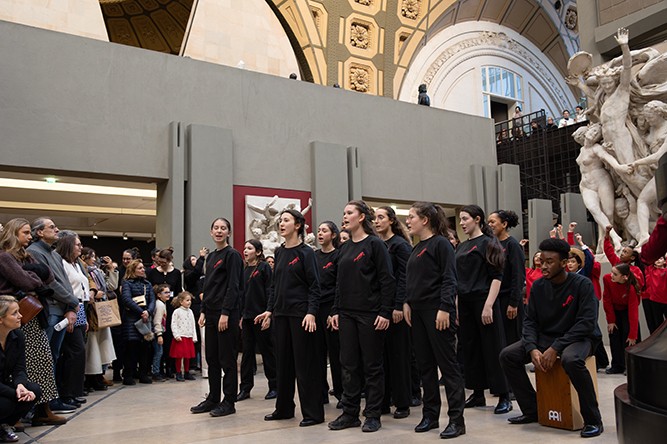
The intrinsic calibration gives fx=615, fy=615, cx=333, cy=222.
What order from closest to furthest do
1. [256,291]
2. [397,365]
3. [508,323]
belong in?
[397,365], [508,323], [256,291]

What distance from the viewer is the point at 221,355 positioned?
501cm

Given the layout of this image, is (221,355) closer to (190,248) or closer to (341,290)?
(341,290)

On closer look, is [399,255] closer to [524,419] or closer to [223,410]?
[524,419]

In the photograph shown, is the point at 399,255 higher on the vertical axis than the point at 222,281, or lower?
higher

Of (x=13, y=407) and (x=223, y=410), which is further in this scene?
(x=223, y=410)

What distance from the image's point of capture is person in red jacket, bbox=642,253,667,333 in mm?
6152

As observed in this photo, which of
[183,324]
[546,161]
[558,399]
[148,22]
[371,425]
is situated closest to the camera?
[558,399]

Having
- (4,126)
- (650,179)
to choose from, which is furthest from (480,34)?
(4,126)

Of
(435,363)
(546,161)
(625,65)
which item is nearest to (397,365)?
(435,363)

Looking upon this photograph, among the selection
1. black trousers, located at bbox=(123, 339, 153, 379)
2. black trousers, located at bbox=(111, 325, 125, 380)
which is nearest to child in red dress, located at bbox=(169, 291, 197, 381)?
black trousers, located at bbox=(123, 339, 153, 379)

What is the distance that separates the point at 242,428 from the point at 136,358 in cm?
335

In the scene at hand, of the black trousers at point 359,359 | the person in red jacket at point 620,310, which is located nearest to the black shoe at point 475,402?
the black trousers at point 359,359

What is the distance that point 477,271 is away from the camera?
4891mm

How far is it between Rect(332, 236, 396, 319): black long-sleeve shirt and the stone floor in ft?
2.78
